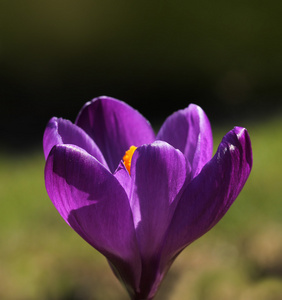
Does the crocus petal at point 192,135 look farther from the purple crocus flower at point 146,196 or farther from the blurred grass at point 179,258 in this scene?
the blurred grass at point 179,258

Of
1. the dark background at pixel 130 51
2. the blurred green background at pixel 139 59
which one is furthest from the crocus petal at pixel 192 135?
the dark background at pixel 130 51

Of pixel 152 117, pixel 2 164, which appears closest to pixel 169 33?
pixel 152 117

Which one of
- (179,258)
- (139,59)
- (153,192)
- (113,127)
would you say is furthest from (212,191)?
(139,59)

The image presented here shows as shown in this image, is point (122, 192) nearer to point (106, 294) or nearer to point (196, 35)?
point (106, 294)

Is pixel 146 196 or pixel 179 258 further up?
pixel 146 196

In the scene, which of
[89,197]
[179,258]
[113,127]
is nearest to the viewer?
[89,197]

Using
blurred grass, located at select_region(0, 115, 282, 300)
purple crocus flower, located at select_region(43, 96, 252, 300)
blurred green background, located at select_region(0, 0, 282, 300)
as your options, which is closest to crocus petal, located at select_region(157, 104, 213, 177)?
purple crocus flower, located at select_region(43, 96, 252, 300)

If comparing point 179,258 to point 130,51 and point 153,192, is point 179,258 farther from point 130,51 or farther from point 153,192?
point 130,51
